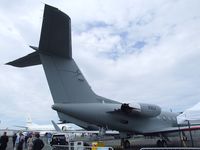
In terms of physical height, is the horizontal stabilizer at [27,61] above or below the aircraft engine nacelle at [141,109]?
above

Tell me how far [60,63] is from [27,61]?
1708mm

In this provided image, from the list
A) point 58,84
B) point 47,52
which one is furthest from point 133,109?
point 47,52

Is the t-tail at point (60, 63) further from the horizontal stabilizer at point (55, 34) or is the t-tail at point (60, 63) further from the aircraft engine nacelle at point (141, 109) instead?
the aircraft engine nacelle at point (141, 109)

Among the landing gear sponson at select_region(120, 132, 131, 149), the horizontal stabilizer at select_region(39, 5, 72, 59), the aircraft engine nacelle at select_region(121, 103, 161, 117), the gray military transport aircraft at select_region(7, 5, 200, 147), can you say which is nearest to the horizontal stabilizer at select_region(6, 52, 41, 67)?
the gray military transport aircraft at select_region(7, 5, 200, 147)

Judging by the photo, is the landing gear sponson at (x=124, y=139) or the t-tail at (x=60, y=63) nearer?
the t-tail at (x=60, y=63)

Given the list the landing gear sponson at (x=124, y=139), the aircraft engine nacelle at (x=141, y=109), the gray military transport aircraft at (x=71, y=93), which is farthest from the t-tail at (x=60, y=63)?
the landing gear sponson at (x=124, y=139)

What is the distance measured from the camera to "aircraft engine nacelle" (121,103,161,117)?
16.5m

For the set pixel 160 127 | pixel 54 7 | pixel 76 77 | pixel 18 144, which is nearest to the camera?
pixel 54 7

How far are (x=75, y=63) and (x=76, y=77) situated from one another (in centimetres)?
78

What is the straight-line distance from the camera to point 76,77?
14461 millimetres

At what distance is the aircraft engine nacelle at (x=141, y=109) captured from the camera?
16.5 m

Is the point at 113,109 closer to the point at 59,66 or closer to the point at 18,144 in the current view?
the point at 59,66

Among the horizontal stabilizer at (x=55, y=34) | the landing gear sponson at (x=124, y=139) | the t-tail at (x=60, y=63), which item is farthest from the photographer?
the landing gear sponson at (x=124, y=139)

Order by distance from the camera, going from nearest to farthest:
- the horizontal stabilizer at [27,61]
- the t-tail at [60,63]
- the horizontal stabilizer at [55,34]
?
1. the horizontal stabilizer at [55,34]
2. the t-tail at [60,63]
3. the horizontal stabilizer at [27,61]
